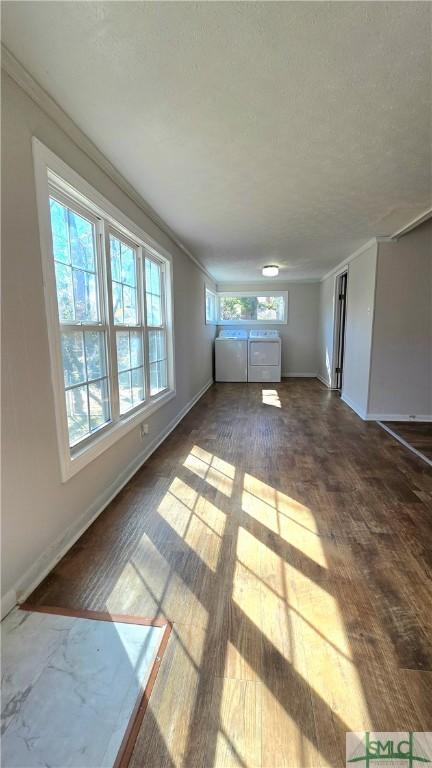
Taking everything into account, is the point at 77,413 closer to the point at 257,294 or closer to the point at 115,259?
the point at 115,259

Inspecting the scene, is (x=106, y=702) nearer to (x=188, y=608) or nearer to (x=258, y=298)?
(x=188, y=608)

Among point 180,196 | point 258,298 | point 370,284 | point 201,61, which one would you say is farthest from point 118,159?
point 258,298

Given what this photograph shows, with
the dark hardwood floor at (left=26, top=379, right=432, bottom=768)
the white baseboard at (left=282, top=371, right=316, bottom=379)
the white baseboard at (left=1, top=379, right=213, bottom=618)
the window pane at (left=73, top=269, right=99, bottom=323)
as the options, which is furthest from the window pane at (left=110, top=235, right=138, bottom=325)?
the white baseboard at (left=282, top=371, right=316, bottom=379)

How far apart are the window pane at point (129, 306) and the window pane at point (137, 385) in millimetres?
425

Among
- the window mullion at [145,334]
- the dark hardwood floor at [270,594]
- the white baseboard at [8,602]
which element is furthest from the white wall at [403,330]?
the white baseboard at [8,602]

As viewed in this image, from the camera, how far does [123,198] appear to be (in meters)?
2.45

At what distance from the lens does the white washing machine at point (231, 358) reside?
6988 mm

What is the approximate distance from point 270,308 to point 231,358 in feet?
5.56

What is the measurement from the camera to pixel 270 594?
1480 millimetres

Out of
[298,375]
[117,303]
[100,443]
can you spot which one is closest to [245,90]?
[117,303]

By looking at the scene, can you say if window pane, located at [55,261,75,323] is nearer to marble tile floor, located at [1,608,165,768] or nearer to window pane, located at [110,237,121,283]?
window pane, located at [110,237,121,283]

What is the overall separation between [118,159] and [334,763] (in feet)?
9.44

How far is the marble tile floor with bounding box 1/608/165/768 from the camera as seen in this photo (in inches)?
36.3

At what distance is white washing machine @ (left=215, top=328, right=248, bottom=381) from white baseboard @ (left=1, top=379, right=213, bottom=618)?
13.9 ft
